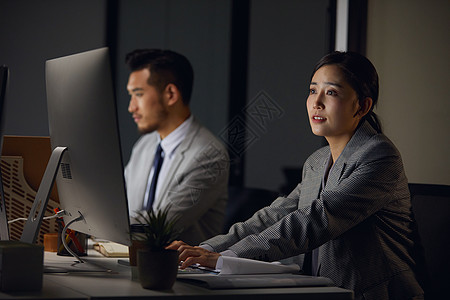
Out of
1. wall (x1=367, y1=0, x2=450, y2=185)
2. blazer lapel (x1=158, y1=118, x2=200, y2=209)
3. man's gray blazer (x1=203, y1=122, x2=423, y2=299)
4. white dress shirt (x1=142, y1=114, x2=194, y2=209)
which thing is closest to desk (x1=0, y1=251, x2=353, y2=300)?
man's gray blazer (x1=203, y1=122, x2=423, y2=299)

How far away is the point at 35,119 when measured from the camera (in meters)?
3.75

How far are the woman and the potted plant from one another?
1.07ft

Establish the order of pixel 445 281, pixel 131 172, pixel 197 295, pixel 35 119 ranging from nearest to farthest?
pixel 197 295 < pixel 445 281 < pixel 131 172 < pixel 35 119

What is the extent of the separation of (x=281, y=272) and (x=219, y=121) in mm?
2726

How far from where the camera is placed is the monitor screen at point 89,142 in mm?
1286

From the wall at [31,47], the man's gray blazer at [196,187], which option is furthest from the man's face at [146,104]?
the wall at [31,47]

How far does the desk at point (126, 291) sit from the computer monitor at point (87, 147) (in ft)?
0.31

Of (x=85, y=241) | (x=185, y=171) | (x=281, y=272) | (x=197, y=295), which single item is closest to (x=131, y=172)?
(x=185, y=171)

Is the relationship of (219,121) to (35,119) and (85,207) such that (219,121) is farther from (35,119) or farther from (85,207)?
(85,207)

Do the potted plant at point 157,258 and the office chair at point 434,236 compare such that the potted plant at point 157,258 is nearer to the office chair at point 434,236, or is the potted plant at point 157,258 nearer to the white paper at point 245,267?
the white paper at point 245,267

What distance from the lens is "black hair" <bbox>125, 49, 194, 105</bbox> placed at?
3.40 meters

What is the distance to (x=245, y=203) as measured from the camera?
269cm

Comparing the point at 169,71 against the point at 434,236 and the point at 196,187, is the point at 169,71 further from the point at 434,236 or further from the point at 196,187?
the point at 434,236

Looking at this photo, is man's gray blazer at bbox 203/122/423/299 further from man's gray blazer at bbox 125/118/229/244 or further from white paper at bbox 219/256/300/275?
man's gray blazer at bbox 125/118/229/244
